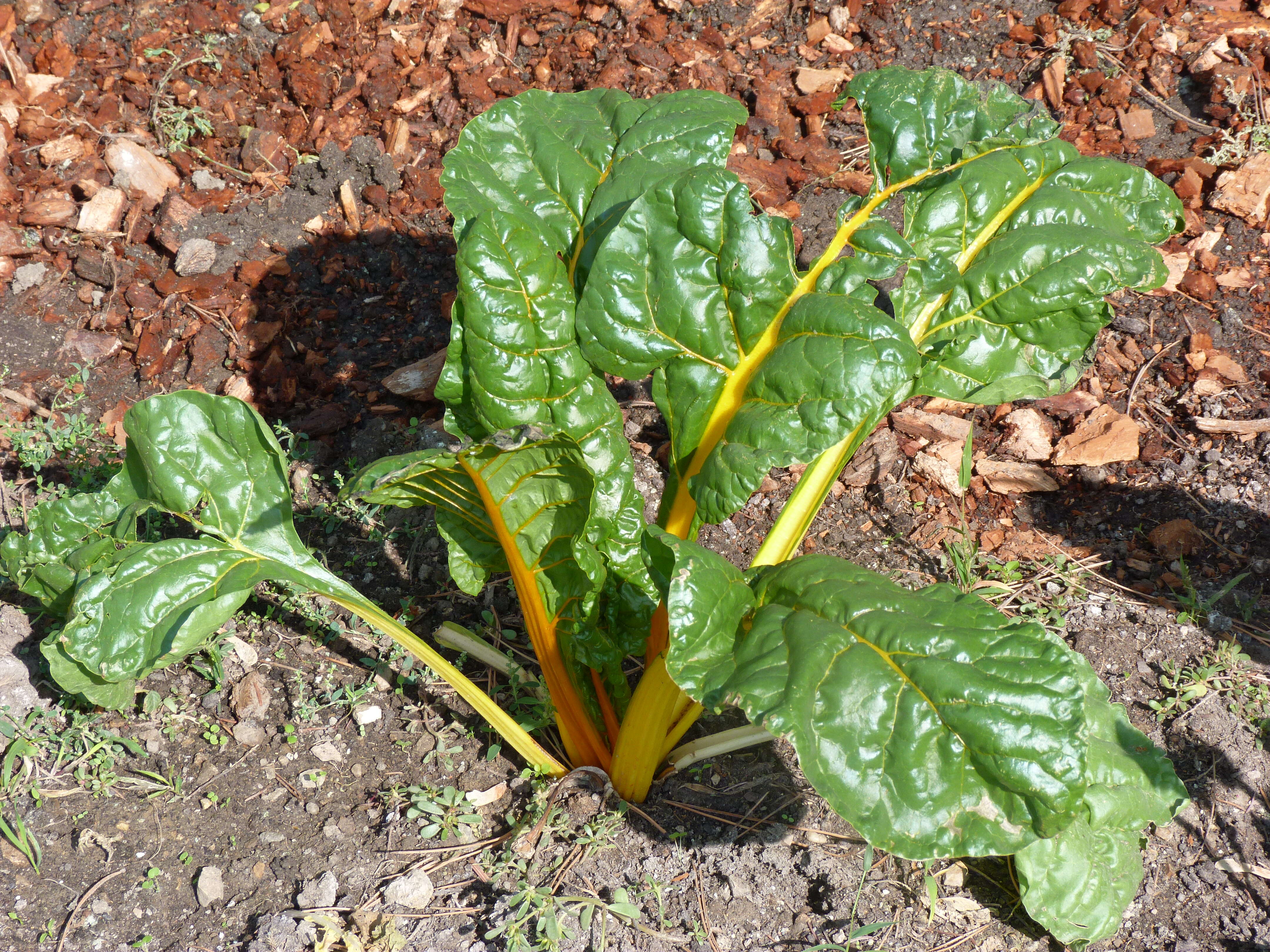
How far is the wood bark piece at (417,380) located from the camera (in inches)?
120

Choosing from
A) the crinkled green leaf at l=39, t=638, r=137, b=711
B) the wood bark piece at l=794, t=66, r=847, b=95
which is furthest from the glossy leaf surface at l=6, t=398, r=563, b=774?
the wood bark piece at l=794, t=66, r=847, b=95

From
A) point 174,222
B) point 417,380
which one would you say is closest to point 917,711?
point 417,380

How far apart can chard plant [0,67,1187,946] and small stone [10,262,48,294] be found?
164 centimetres

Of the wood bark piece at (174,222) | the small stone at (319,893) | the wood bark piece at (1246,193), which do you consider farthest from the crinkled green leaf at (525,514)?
the wood bark piece at (1246,193)

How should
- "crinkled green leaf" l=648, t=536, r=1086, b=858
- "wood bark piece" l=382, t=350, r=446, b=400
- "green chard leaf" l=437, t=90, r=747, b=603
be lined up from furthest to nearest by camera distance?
1. "wood bark piece" l=382, t=350, r=446, b=400
2. "green chard leaf" l=437, t=90, r=747, b=603
3. "crinkled green leaf" l=648, t=536, r=1086, b=858

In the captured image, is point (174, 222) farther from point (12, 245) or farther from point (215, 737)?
point (215, 737)

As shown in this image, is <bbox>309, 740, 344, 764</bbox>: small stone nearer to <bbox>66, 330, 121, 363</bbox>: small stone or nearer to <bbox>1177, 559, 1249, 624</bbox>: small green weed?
<bbox>66, 330, 121, 363</bbox>: small stone

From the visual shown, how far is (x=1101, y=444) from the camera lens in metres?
2.97

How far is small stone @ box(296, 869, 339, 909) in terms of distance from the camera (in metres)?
2.08

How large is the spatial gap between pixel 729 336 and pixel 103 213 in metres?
2.60

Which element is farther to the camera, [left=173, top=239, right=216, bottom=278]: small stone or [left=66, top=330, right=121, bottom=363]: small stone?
[left=173, top=239, right=216, bottom=278]: small stone

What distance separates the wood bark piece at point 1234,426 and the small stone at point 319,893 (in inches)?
108

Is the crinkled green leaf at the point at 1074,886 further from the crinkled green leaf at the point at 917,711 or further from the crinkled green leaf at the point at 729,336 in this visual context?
the crinkled green leaf at the point at 729,336

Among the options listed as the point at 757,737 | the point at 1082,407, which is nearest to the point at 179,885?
the point at 757,737
